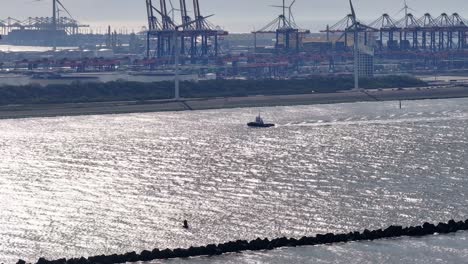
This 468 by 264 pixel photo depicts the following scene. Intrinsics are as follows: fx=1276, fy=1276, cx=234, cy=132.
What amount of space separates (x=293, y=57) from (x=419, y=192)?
82.8 metres

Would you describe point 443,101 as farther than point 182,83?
No

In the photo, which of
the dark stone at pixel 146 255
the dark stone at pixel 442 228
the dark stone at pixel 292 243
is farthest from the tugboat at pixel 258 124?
the dark stone at pixel 146 255

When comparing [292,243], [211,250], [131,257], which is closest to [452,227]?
[292,243]

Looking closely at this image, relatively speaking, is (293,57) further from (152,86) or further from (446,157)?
(446,157)

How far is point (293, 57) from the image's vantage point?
407 feet

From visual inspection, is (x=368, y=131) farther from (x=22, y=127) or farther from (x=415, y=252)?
(x=415, y=252)

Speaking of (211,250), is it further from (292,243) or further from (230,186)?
(230,186)

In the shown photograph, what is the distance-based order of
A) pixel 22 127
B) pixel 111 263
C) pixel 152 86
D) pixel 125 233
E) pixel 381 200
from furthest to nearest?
1. pixel 152 86
2. pixel 22 127
3. pixel 381 200
4. pixel 125 233
5. pixel 111 263

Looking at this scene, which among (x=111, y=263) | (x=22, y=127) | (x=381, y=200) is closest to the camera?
(x=111, y=263)

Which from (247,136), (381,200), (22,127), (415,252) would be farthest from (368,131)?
(415,252)

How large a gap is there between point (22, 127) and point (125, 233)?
3083 centimetres

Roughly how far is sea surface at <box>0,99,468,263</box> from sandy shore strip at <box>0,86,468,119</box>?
817 cm

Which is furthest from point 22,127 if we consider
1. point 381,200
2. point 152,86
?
point 381,200

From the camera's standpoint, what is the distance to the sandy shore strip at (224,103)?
245 ft
